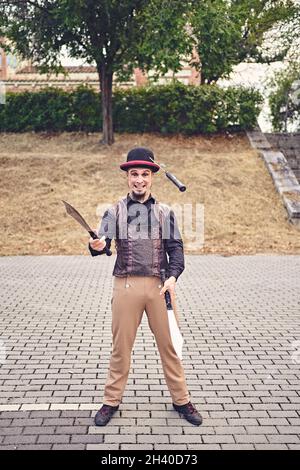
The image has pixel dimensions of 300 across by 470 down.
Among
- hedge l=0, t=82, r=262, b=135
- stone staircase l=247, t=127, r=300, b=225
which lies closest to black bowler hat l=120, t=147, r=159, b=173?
stone staircase l=247, t=127, r=300, b=225

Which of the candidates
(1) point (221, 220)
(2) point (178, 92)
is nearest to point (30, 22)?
(2) point (178, 92)

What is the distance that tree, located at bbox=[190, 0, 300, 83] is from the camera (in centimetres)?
1659

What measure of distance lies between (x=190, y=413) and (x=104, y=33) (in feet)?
52.1

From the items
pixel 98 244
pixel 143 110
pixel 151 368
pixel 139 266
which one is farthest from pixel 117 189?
pixel 98 244

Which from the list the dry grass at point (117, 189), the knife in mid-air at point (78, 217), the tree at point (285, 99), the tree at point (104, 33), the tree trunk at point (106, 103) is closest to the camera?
the knife in mid-air at point (78, 217)

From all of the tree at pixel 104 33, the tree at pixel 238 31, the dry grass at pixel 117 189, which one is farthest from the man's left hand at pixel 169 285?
the tree at pixel 238 31

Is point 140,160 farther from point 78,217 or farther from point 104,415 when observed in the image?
point 104,415

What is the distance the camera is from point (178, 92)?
19.4 meters

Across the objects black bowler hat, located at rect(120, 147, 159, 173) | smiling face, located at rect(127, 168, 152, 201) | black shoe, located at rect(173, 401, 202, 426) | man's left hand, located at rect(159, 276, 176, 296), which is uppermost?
black bowler hat, located at rect(120, 147, 159, 173)

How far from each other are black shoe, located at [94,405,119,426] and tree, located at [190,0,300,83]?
14.8 meters

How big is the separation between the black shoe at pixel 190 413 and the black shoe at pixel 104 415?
52 cm

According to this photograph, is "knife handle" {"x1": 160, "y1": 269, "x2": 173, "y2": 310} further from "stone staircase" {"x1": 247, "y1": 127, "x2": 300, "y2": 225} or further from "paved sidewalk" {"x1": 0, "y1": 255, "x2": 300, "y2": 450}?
"stone staircase" {"x1": 247, "y1": 127, "x2": 300, "y2": 225}

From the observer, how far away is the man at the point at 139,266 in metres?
3.92

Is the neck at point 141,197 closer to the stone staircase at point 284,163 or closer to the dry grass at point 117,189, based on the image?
the dry grass at point 117,189
